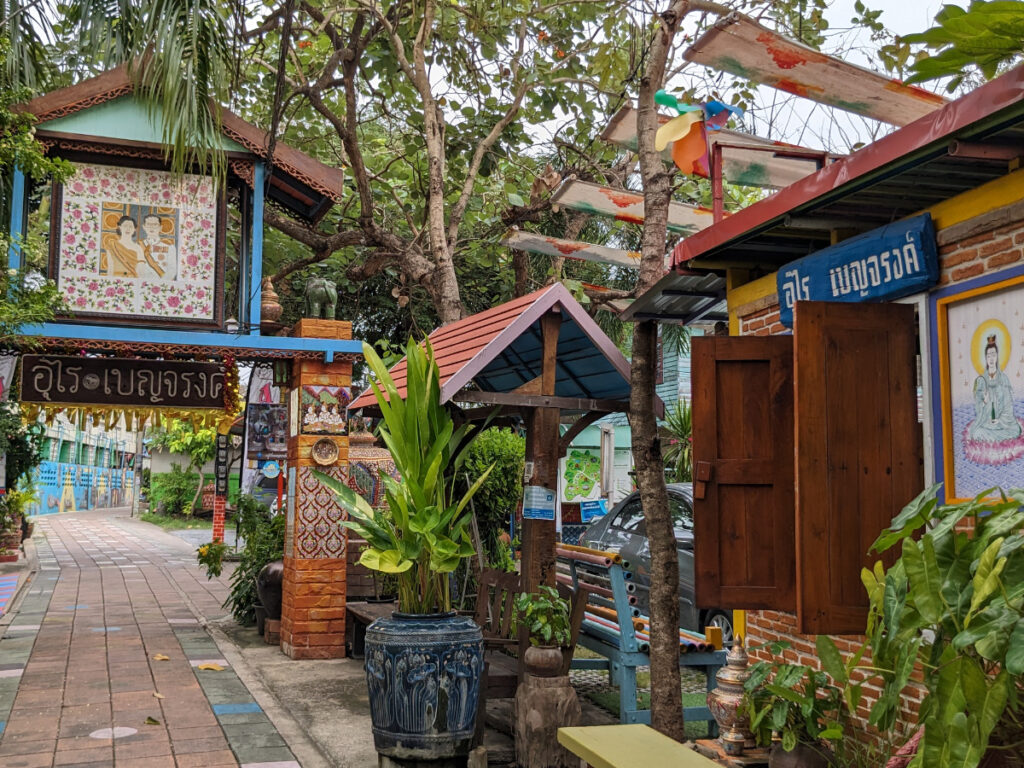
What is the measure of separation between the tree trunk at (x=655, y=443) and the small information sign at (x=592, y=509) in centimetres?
1413

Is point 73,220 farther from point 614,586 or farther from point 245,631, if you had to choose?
point 614,586

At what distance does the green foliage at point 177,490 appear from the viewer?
38.5 meters

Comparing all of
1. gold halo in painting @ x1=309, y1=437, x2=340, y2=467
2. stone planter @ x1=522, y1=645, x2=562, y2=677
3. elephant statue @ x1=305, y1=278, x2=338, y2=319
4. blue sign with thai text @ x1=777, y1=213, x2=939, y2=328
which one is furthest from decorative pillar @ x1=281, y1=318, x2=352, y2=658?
blue sign with thai text @ x1=777, y1=213, x2=939, y2=328

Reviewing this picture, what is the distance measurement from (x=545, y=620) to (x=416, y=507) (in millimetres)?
1078

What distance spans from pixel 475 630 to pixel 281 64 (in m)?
4.95

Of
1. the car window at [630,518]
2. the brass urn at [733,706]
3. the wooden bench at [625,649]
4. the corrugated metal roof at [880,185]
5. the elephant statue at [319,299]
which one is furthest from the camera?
the car window at [630,518]

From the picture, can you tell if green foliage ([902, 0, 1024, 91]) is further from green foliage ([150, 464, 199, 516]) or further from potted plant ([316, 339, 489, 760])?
green foliage ([150, 464, 199, 516])

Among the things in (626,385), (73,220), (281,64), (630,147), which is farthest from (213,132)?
(626,385)

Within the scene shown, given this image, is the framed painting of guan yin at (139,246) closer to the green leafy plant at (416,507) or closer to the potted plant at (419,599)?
the potted plant at (419,599)

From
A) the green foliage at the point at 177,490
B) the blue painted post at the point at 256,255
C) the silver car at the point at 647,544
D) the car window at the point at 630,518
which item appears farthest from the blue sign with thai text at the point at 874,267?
the green foliage at the point at 177,490

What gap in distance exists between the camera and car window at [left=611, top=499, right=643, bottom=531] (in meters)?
10.6

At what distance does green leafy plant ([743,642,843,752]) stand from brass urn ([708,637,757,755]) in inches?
11.7

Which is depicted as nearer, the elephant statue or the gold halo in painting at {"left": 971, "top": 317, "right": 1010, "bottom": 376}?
the gold halo in painting at {"left": 971, "top": 317, "right": 1010, "bottom": 376}

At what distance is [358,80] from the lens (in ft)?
45.3
